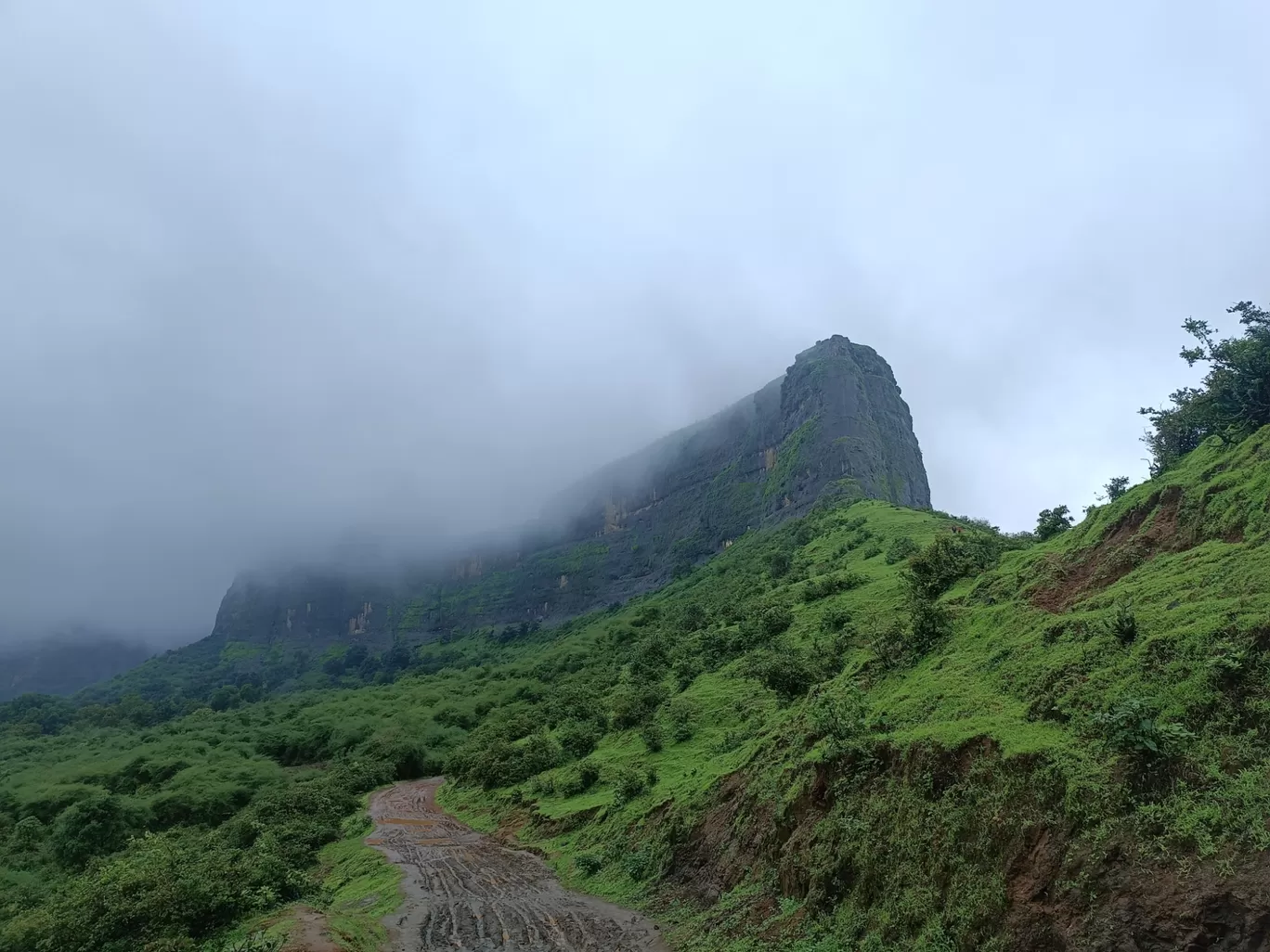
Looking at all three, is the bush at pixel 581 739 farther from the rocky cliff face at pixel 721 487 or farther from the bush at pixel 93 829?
the rocky cliff face at pixel 721 487

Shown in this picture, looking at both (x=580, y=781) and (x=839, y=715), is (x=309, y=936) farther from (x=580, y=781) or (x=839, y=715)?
(x=580, y=781)

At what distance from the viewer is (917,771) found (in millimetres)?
12219

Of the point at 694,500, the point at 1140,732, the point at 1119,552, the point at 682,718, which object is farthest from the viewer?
the point at 694,500

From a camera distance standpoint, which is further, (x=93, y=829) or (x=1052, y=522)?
(x=93, y=829)

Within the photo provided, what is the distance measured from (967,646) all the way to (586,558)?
15889 cm

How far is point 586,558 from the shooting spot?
173 metres

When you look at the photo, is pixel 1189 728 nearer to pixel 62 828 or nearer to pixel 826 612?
pixel 826 612

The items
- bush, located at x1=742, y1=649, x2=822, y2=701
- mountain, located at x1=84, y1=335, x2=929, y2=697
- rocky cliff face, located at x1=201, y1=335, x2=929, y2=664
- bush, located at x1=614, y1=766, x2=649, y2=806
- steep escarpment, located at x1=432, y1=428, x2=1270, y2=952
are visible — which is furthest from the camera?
mountain, located at x1=84, y1=335, x2=929, y2=697

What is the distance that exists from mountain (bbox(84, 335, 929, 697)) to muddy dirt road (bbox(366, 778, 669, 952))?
259ft

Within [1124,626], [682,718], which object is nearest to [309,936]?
[682,718]

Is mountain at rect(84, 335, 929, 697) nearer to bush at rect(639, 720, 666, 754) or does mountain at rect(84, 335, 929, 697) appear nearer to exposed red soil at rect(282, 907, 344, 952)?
bush at rect(639, 720, 666, 754)

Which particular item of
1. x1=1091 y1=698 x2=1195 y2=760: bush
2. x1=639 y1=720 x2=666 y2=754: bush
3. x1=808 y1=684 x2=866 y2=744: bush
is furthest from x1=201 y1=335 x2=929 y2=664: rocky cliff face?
x1=1091 y1=698 x2=1195 y2=760: bush

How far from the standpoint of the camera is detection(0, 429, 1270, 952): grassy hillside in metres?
8.65

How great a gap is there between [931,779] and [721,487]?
140006mm
